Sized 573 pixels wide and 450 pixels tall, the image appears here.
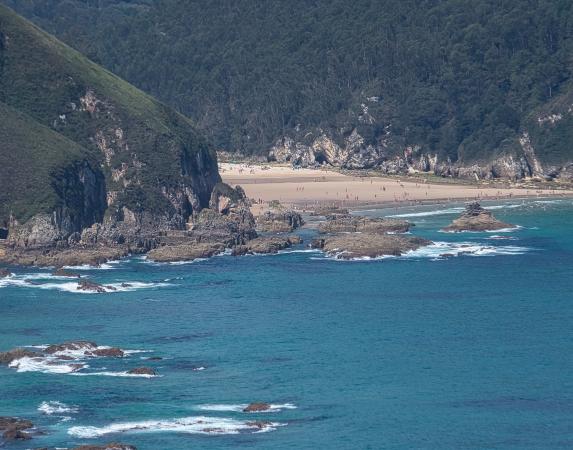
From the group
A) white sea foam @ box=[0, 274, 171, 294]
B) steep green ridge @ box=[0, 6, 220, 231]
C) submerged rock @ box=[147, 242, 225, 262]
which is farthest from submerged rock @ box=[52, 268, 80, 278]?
steep green ridge @ box=[0, 6, 220, 231]

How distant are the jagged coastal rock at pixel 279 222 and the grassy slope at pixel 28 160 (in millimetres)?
21369

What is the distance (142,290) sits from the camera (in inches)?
4702

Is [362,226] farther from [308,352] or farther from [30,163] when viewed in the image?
[308,352]

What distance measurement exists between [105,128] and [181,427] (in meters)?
89.4

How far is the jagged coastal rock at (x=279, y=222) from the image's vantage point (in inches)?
6260

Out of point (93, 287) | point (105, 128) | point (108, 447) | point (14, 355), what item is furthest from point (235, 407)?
point (105, 128)

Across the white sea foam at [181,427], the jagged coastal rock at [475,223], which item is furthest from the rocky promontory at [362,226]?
the white sea foam at [181,427]

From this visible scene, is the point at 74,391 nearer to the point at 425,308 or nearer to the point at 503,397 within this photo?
the point at 503,397

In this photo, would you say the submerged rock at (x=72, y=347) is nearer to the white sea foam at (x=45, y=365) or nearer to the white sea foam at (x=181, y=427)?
the white sea foam at (x=45, y=365)

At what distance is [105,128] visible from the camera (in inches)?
6412

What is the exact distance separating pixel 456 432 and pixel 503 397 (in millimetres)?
7427

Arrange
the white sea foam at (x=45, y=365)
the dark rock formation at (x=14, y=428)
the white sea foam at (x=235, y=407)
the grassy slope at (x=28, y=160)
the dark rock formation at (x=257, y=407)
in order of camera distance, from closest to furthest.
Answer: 1. the dark rock formation at (x=14, y=428)
2. the dark rock formation at (x=257, y=407)
3. the white sea foam at (x=235, y=407)
4. the white sea foam at (x=45, y=365)
5. the grassy slope at (x=28, y=160)

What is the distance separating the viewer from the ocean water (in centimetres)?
7669

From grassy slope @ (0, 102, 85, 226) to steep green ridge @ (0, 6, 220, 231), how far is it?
0.73 ft
